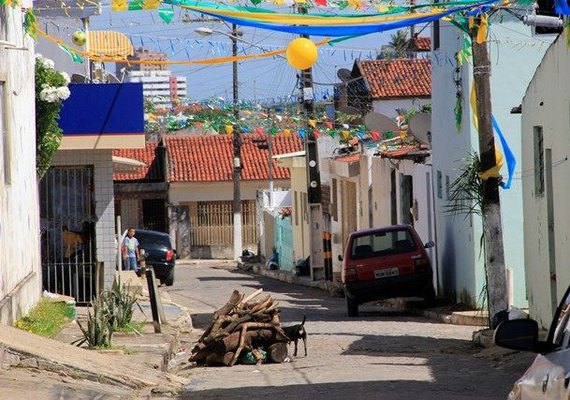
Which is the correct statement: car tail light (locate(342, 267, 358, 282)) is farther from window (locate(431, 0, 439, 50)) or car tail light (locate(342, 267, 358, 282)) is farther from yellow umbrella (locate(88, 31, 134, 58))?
yellow umbrella (locate(88, 31, 134, 58))

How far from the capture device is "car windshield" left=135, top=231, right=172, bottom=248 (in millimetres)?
38375

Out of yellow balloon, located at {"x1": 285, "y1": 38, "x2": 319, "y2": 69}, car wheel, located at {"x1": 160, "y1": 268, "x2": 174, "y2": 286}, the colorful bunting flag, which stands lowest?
car wheel, located at {"x1": 160, "y1": 268, "x2": 174, "y2": 286}

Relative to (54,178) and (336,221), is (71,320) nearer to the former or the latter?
(54,178)

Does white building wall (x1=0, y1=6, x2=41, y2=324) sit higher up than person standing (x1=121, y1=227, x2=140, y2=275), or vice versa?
white building wall (x1=0, y1=6, x2=41, y2=324)

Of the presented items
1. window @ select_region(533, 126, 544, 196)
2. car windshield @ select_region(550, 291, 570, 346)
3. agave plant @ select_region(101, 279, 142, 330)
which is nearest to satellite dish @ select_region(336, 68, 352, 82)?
window @ select_region(533, 126, 544, 196)

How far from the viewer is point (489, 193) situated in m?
20.3

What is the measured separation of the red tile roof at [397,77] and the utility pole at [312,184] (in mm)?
10036

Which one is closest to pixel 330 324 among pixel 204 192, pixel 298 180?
pixel 298 180

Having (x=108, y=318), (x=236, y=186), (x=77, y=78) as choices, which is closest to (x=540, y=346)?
(x=108, y=318)

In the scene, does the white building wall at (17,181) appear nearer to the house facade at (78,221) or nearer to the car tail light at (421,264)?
the house facade at (78,221)

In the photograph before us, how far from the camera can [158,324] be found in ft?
63.1

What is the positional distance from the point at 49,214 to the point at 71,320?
4366 mm

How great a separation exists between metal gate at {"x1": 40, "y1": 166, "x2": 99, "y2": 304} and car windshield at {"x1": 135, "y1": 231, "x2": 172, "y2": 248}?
14.7m

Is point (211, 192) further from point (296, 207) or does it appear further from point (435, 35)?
point (435, 35)
